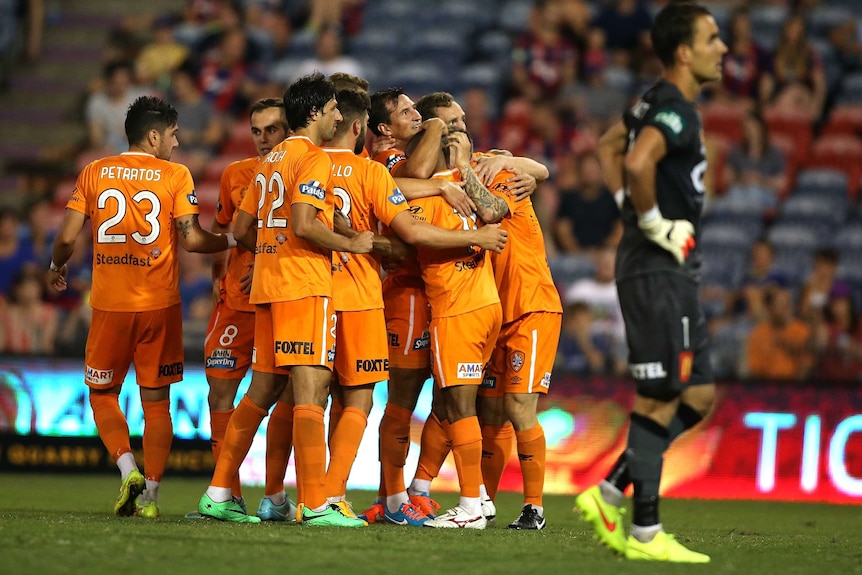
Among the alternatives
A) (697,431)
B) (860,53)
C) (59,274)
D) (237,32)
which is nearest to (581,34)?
(860,53)

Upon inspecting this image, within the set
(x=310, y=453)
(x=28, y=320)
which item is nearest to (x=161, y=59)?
(x=28, y=320)

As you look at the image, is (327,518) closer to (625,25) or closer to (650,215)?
(650,215)

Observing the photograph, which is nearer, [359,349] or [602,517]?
[602,517]

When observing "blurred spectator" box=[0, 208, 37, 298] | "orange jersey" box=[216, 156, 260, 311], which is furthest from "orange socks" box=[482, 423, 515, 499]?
"blurred spectator" box=[0, 208, 37, 298]

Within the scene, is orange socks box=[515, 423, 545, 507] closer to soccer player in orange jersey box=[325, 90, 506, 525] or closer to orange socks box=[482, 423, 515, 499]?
orange socks box=[482, 423, 515, 499]

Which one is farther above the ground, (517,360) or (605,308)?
(605,308)

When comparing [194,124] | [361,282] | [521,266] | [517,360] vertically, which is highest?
[194,124]

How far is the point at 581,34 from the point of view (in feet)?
53.9

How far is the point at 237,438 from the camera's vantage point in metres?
7.09

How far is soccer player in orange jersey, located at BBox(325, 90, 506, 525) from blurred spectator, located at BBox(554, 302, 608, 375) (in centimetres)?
487

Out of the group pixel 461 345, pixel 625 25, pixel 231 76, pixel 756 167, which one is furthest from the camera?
pixel 231 76

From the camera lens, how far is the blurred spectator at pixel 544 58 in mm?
16094

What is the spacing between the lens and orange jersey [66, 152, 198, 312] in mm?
7598

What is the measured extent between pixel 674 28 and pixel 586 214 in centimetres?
832
